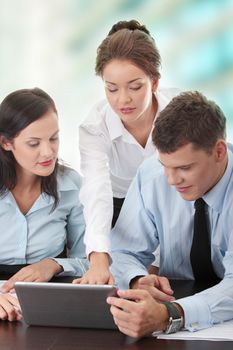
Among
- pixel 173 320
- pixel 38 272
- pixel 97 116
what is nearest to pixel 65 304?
pixel 173 320

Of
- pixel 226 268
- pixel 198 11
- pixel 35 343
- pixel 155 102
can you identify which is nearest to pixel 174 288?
pixel 226 268

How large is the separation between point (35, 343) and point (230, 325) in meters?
0.54

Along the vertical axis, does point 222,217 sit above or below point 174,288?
above

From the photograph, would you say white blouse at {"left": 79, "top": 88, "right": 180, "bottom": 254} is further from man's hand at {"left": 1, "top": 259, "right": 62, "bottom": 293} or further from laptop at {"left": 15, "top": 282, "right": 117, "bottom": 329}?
laptop at {"left": 15, "top": 282, "right": 117, "bottom": 329}

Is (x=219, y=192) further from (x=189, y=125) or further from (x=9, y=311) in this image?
(x=9, y=311)

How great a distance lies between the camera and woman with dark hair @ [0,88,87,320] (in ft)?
8.58

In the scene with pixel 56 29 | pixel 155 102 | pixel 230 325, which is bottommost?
pixel 230 325

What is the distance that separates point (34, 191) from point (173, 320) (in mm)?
1076

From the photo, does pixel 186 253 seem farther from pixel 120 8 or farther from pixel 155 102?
pixel 120 8

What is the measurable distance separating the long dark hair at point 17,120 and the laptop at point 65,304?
907 millimetres

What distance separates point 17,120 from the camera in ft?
8.62

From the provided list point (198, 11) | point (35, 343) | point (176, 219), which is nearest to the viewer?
point (35, 343)

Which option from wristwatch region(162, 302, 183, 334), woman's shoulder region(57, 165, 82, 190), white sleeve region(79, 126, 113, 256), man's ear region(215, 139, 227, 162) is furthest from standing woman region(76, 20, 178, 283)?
man's ear region(215, 139, 227, 162)

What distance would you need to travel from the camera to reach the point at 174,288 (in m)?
2.16
